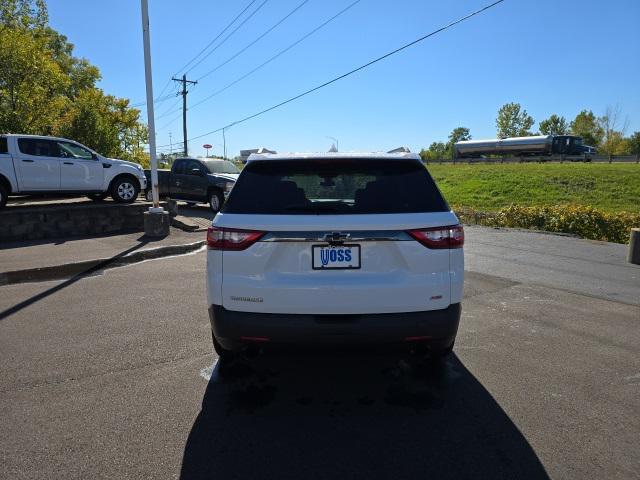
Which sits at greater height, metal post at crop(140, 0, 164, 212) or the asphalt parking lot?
metal post at crop(140, 0, 164, 212)

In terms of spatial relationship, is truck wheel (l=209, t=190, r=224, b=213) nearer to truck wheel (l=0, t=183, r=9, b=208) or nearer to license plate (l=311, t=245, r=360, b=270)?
truck wheel (l=0, t=183, r=9, b=208)

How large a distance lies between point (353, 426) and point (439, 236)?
140cm

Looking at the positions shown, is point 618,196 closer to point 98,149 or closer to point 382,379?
point 382,379

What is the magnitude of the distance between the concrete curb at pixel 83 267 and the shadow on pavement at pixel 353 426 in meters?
5.00

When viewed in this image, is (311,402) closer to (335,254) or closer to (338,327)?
(338,327)

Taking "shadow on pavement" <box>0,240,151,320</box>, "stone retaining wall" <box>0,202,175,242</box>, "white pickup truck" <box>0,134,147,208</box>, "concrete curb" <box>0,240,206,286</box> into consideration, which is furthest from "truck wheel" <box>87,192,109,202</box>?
"concrete curb" <box>0,240,206,286</box>

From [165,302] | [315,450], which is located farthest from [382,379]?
[165,302]

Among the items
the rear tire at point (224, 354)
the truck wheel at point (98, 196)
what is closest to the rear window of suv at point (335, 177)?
the rear tire at point (224, 354)

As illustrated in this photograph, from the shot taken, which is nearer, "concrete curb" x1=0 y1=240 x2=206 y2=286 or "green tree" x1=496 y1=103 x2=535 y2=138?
"concrete curb" x1=0 y1=240 x2=206 y2=286

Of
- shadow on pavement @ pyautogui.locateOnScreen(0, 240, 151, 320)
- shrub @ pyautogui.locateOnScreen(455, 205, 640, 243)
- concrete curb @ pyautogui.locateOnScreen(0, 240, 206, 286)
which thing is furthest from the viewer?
shrub @ pyautogui.locateOnScreen(455, 205, 640, 243)

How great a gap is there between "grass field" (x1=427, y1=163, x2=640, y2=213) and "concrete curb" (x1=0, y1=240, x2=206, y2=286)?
1657cm

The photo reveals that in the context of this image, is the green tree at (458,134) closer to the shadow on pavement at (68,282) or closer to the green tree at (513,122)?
the green tree at (513,122)

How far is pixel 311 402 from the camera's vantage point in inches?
132

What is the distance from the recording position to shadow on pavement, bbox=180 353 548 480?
8.55ft
